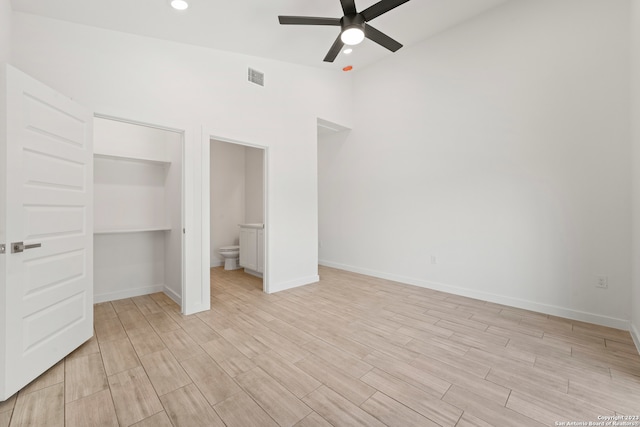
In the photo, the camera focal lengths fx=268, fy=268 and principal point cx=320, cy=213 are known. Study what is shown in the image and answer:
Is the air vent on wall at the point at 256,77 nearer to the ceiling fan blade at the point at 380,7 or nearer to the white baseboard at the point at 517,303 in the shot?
the ceiling fan blade at the point at 380,7

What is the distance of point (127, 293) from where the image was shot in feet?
11.9

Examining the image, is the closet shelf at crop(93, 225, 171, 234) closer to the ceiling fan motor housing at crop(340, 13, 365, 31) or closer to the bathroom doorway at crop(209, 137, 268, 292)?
the bathroom doorway at crop(209, 137, 268, 292)

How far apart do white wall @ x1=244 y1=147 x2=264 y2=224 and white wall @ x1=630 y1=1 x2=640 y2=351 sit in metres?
5.28

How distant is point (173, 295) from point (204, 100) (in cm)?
253

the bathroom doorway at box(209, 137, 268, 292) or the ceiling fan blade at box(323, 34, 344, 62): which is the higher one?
the ceiling fan blade at box(323, 34, 344, 62)

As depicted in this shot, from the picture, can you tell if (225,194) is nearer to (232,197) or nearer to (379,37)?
(232,197)

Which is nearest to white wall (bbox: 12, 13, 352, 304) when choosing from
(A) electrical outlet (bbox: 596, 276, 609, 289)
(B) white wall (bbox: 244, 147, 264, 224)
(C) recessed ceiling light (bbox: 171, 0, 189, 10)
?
(C) recessed ceiling light (bbox: 171, 0, 189, 10)

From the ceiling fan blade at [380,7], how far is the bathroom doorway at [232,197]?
3.65 m

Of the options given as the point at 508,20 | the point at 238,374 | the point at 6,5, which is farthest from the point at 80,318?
the point at 508,20

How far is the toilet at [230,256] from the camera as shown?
520cm

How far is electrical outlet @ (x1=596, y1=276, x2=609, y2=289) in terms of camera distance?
2.75 meters

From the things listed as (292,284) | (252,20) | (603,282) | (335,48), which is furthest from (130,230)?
(603,282)

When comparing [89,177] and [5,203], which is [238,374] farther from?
[89,177]

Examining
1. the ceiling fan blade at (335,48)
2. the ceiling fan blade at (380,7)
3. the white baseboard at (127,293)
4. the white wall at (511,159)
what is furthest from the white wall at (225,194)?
the ceiling fan blade at (380,7)
